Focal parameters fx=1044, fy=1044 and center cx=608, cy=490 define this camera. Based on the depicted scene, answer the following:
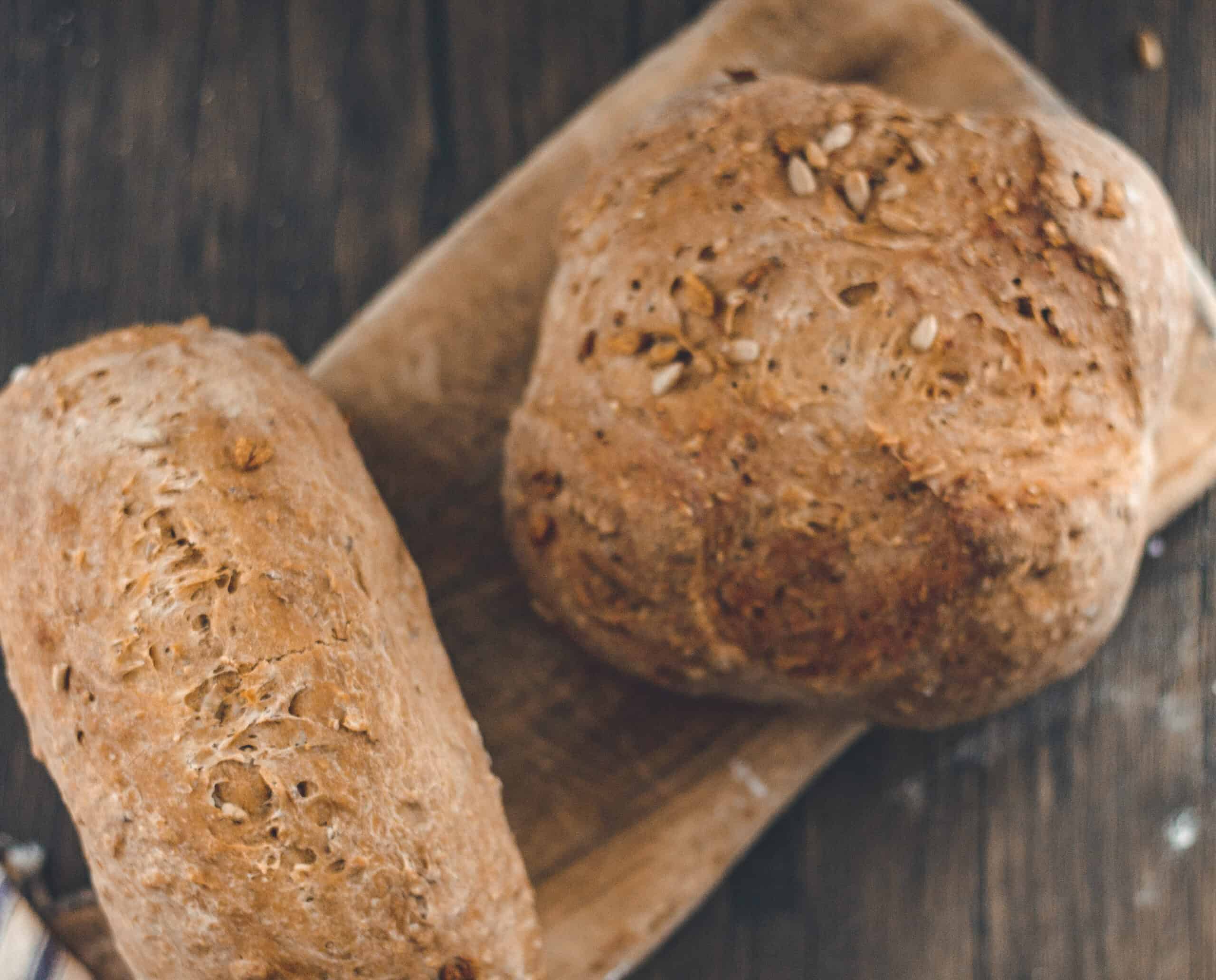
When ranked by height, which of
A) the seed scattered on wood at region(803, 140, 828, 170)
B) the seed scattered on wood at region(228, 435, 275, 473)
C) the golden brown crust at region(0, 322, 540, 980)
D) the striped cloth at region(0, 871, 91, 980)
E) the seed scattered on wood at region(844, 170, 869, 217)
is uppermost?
the seed scattered on wood at region(803, 140, 828, 170)

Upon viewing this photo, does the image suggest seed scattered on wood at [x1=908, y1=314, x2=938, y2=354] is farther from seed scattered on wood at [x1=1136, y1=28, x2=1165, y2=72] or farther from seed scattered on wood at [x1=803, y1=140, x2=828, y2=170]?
seed scattered on wood at [x1=1136, y1=28, x2=1165, y2=72]

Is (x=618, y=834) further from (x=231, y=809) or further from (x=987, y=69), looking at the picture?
(x=987, y=69)

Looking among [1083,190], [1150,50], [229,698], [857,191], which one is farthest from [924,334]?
[1150,50]

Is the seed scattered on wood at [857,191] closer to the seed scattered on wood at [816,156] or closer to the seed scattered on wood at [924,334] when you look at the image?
the seed scattered on wood at [816,156]

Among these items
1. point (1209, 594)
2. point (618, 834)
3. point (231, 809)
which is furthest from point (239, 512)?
point (1209, 594)

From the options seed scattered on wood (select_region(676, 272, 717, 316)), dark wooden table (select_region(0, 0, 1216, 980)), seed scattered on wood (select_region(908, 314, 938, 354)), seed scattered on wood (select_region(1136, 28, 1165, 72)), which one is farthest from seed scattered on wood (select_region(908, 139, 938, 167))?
seed scattered on wood (select_region(1136, 28, 1165, 72))

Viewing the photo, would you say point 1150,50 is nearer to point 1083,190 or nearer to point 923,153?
point 1083,190
